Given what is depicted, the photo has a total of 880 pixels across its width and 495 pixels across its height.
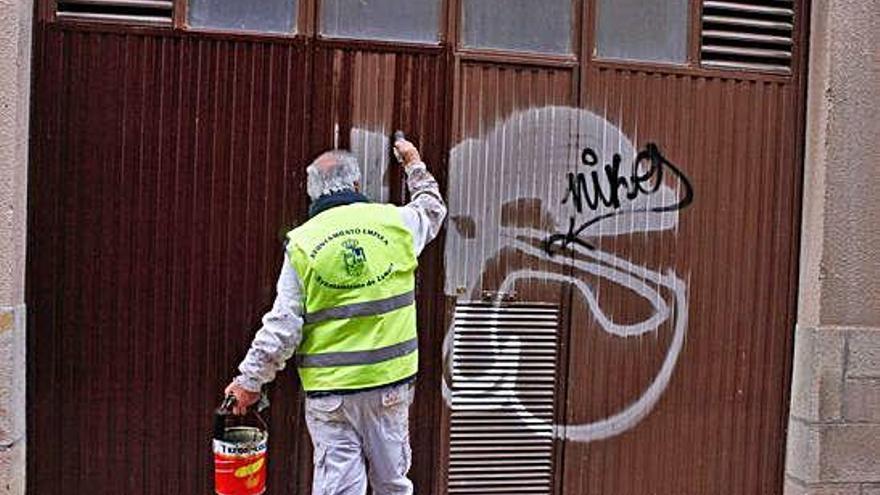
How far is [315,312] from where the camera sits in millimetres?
4555

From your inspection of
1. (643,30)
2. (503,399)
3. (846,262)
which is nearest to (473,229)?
(503,399)

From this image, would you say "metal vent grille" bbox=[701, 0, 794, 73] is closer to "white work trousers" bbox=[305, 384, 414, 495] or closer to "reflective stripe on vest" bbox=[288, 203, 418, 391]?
"reflective stripe on vest" bbox=[288, 203, 418, 391]

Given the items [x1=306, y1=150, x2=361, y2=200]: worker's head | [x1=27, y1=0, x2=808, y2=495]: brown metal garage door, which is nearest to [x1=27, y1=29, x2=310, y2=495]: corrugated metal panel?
[x1=27, y1=0, x2=808, y2=495]: brown metal garage door

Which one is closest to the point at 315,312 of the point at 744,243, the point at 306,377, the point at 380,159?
the point at 306,377

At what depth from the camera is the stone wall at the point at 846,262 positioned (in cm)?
547

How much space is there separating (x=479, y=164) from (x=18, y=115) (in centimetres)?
211

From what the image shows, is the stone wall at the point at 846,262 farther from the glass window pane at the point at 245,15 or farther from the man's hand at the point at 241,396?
the man's hand at the point at 241,396

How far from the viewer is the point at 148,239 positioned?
5.06 m

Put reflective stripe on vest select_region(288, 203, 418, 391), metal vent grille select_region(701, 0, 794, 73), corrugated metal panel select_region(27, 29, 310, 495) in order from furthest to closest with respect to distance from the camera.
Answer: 1. metal vent grille select_region(701, 0, 794, 73)
2. corrugated metal panel select_region(27, 29, 310, 495)
3. reflective stripe on vest select_region(288, 203, 418, 391)

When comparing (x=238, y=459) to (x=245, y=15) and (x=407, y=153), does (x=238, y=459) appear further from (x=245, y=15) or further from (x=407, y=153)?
(x=245, y=15)

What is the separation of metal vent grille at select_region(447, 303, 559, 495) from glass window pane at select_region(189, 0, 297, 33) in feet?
5.27

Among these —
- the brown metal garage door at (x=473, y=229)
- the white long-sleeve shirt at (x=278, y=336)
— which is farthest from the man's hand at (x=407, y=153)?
the white long-sleeve shirt at (x=278, y=336)

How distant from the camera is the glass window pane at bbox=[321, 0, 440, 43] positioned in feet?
17.1

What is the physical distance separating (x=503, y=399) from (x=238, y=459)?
4.65 ft
